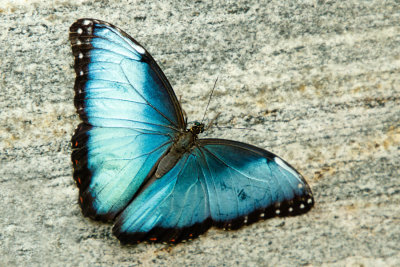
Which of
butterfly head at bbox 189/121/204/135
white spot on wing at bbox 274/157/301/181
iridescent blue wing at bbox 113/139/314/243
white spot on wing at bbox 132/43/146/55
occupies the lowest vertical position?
iridescent blue wing at bbox 113/139/314/243

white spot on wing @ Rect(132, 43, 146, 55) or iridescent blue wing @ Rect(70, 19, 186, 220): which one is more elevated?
white spot on wing @ Rect(132, 43, 146, 55)

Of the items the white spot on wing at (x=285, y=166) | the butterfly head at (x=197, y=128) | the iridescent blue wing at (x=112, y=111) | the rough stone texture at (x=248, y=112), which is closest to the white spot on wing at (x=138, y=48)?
the iridescent blue wing at (x=112, y=111)

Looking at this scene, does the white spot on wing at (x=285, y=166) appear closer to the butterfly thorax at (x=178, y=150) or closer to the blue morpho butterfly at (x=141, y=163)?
the blue morpho butterfly at (x=141, y=163)

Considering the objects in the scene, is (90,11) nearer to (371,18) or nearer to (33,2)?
(33,2)

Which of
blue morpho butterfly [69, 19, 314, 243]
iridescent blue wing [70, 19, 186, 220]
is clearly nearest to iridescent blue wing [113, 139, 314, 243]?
blue morpho butterfly [69, 19, 314, 243]

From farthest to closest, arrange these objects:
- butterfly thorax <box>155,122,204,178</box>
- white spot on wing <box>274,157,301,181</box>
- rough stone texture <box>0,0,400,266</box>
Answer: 1. rough stone texture <box>0,0,400,266</box>
2. butterfly thorax <box>155,122,204,178</box>
3. white spot on wing <box>274,157,301,181</box>

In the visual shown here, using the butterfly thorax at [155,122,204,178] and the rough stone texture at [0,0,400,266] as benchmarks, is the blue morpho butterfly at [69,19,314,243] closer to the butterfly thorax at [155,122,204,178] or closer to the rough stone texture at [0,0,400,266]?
the butterfly thorax at [155,122,204,178]

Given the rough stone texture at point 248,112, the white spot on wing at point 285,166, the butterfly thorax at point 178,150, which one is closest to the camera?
the white spot on wing at point 285,166

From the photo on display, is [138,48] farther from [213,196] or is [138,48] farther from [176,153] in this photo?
[213,196]
